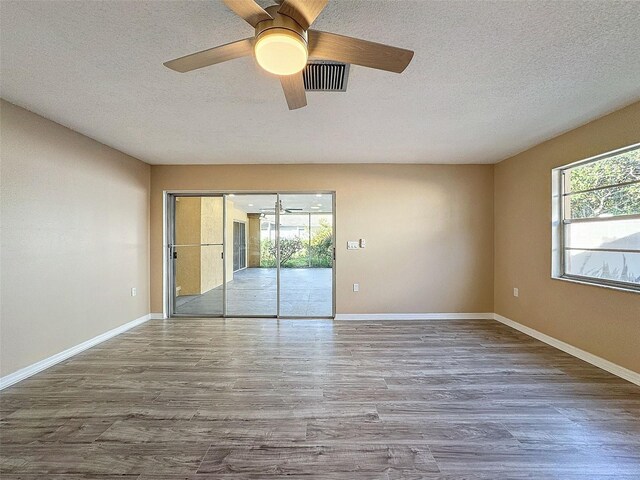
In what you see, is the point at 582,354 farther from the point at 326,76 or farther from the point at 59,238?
the point at 59,238

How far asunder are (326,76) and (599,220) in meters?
3.27

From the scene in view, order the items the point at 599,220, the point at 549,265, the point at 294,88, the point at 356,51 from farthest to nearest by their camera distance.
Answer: the point at 549,265, the point at 599,220, the point at 294,88, the point at 356,51

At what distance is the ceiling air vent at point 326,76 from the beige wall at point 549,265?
2710mm

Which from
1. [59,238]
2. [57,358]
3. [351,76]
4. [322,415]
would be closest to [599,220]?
[351,76]

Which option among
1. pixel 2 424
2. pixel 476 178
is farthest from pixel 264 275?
pixel 476 178

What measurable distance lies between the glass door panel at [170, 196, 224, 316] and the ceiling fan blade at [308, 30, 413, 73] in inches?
148

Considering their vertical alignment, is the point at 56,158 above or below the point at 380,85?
below

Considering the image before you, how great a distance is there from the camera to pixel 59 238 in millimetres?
3104

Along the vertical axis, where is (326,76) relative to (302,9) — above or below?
above

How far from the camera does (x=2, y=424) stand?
2.05m

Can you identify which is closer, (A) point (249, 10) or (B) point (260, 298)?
(A) point (249, 10)

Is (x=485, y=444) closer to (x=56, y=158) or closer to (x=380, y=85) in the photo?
(x=380, y=85)

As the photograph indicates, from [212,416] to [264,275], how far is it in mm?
3102

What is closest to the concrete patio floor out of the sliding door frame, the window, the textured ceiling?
the sliding door frame
